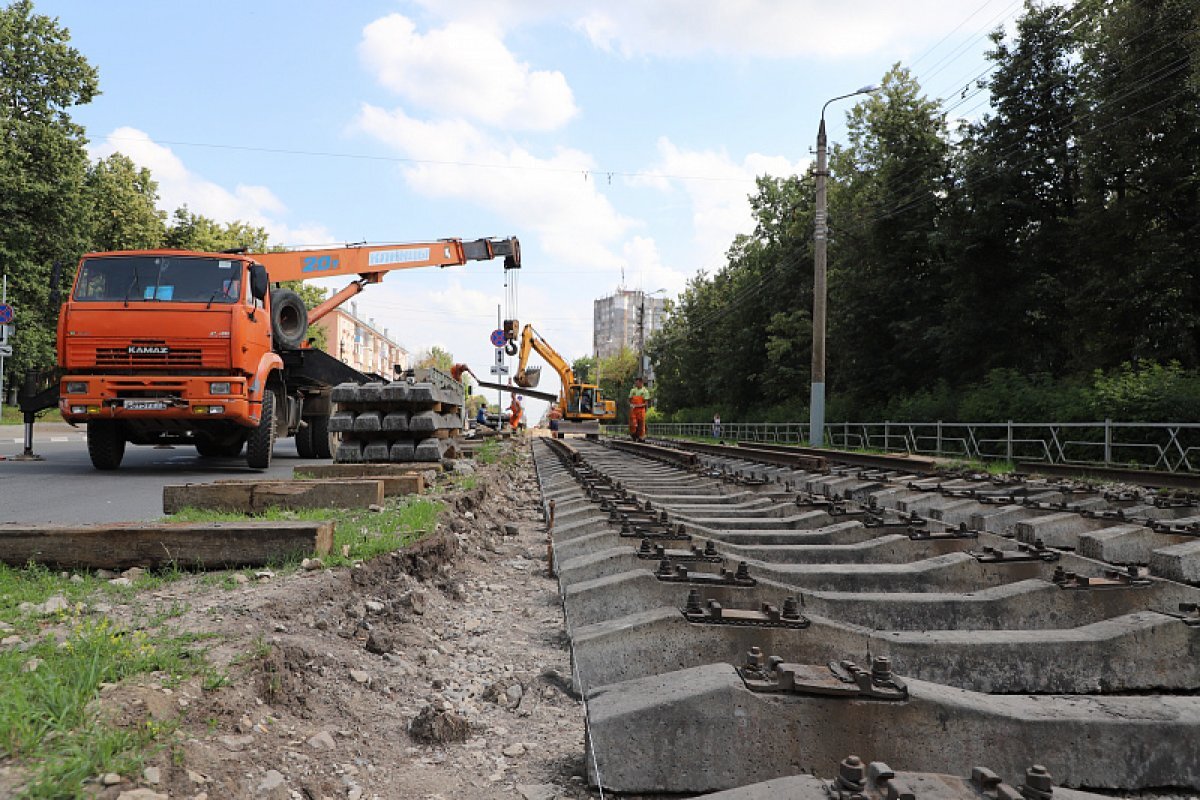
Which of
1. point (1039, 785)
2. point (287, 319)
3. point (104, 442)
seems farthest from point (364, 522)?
point (287, 319)

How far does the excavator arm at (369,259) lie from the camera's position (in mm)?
16547

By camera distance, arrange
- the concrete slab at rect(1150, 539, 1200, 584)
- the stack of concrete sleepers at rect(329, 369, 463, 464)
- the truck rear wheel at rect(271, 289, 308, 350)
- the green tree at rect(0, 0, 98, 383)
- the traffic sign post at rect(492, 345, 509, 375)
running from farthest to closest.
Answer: the green tree at rect(0, 0, 98, 383), the traffic sign post at rect(492, 345, 509, 375), the truck rear wheel at rect(271, 289, 308, 350), the stack of concrete sleepers at rect(329, 369, 463, 464), the concrete slab at rect(1150, 539, 1200, 584)

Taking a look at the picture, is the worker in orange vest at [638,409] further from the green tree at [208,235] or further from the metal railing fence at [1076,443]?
the green tree at [208,235]

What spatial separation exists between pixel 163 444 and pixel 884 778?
13.7 meters

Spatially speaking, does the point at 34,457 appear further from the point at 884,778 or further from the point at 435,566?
the point at 884,778

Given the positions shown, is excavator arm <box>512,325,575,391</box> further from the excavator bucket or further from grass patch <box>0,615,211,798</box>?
grass patch <box>0,615,211,798</box>

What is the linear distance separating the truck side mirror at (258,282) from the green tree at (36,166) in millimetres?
29848

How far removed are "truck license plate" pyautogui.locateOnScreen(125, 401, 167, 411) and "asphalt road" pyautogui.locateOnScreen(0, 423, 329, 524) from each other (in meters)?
0.96

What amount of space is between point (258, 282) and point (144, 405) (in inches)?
93.0

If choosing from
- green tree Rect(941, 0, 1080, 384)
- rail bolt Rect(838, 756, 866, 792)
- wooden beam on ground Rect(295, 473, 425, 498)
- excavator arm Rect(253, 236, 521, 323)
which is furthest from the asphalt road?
green tree Rect(941, 0, 1080, 384)

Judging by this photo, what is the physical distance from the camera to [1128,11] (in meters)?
23.0

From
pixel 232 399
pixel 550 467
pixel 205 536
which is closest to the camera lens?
pixel 205 536

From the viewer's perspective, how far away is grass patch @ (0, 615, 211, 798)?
1.86 metres

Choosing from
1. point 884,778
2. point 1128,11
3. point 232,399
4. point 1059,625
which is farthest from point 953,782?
point 1128,11
